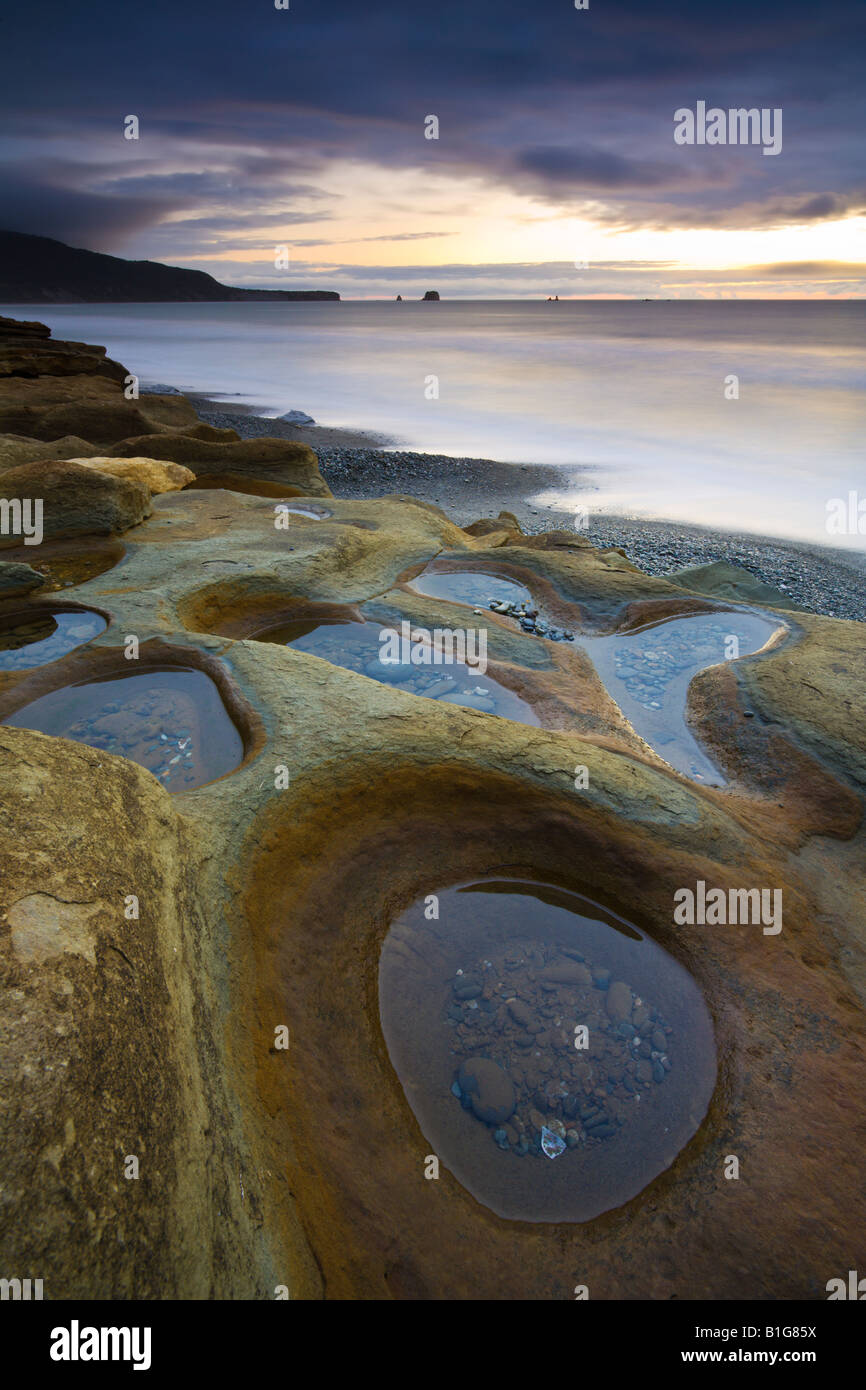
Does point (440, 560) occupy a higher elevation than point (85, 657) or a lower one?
higher

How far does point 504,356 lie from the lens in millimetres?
65250

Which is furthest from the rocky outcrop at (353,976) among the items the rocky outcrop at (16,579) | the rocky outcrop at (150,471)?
the rocky outcrop at (150,471)

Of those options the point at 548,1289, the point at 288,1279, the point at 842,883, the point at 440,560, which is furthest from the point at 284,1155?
the point at 440,560

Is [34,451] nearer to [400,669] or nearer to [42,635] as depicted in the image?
[42,635]

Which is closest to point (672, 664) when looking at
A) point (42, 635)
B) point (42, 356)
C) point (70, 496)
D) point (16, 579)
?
point (42, 635)

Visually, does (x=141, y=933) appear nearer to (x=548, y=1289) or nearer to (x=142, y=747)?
(x=548, y=1289)

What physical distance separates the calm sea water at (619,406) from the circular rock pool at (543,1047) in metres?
13.5

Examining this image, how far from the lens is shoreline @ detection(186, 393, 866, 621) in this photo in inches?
606

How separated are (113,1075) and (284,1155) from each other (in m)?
1.01

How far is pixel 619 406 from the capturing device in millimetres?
38062

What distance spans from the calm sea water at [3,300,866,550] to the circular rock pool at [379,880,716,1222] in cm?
1354

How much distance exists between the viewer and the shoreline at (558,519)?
15383 millimetres

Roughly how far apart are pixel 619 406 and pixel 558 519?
21266mm

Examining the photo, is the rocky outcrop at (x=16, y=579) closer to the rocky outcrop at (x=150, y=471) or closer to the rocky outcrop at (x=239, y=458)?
the rocky outcrop at (x=150, y=471)
